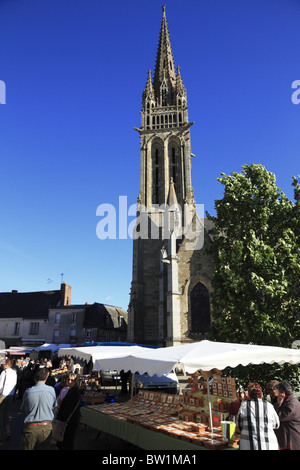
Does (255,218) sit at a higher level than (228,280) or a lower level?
higher

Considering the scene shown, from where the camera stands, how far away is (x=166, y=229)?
28.0m

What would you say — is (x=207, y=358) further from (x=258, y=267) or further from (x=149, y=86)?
(x=149, y=86)

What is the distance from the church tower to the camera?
22.2 m

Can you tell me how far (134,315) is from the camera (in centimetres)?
2603

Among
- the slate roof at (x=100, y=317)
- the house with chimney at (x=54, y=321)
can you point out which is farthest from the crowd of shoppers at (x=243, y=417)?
the slate roof at (x=100, y=317)

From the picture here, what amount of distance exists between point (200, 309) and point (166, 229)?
8.80 metres

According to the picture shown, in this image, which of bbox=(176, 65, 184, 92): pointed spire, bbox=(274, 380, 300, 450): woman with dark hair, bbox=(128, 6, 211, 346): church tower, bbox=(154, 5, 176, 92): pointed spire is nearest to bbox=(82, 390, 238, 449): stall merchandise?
bbox=(274, 380, 300, 450): woman with dark hair

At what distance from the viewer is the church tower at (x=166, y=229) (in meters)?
22.2

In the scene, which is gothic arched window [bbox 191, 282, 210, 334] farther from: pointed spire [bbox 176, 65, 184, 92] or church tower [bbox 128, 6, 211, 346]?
pointed spire [bbox 176, 65, 184, 92]

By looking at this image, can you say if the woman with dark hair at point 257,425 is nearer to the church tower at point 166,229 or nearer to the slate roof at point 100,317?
the church tower at point 166,229

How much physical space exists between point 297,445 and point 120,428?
3.35 metres

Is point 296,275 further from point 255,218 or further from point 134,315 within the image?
point 134,315

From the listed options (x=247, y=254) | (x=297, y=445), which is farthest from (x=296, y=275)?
(x=297, y=445)

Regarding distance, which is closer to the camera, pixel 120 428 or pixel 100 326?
pixel 120 428
